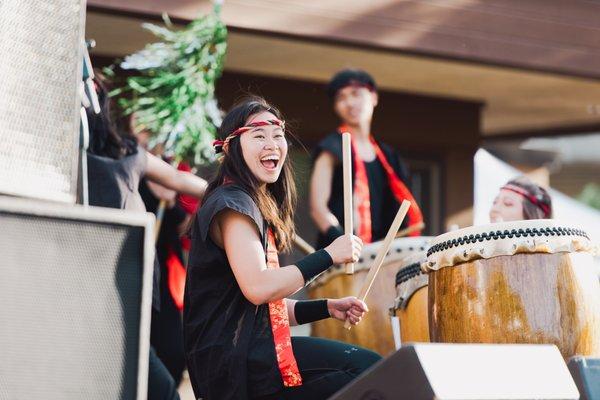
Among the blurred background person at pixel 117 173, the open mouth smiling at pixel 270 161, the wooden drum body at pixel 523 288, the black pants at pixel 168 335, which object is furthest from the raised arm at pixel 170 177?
the wooden drum body at pixel 523 288

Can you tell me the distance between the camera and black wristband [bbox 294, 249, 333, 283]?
10.7 ft

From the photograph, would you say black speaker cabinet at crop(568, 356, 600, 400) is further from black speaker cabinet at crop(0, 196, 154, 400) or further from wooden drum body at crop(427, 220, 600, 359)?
black speaker cabinet at crop(0, 196, 154, 400)

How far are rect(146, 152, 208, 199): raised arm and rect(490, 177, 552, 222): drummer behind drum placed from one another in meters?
1.23

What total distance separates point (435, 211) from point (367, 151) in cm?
346

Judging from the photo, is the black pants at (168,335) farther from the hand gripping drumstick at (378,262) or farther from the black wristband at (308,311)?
the hand gripping drumstick at (378,262)

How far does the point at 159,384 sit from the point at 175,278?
3.07ft

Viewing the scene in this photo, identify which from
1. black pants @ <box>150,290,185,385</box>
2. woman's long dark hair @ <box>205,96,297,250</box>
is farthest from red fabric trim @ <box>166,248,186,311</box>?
woman's long dark hair @ <box>205,96,297,250</box>

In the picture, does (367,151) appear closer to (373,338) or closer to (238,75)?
(373,338)

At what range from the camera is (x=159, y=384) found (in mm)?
4176

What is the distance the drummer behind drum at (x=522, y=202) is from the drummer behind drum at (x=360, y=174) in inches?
35.7

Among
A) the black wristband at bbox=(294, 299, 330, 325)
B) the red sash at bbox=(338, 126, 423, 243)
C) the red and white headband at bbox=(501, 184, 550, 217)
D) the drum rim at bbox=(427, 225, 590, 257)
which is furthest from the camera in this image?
the red sash at bbox=(338, 126, 423, 243)

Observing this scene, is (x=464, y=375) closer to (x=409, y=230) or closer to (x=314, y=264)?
(x=314, y=264)

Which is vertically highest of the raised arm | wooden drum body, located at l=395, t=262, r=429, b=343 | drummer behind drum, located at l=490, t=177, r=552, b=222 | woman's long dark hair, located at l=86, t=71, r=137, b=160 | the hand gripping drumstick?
woman's long dark hair, located at l=86, t=71, r=137, b=160

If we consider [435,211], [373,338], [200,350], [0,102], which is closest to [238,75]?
[435,211]
